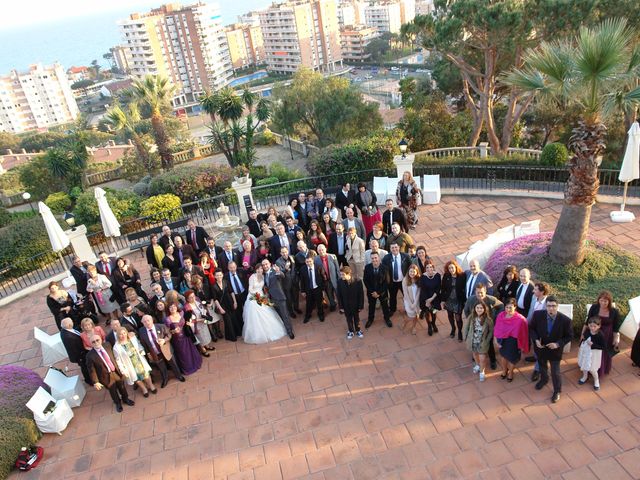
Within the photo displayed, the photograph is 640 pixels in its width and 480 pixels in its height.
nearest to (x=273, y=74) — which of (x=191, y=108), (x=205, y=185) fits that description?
(x=191, y=108)

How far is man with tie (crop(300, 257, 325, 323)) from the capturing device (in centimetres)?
779

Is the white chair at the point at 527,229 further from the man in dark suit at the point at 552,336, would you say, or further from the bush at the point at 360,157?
the bush at the point at 360,157

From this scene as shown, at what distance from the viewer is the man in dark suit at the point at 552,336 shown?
5641 millimetres

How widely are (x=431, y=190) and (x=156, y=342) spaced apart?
26.3 ft

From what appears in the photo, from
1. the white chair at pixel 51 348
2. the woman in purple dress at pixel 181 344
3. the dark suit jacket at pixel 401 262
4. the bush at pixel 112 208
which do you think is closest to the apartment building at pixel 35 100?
the bush at pixel 112 208

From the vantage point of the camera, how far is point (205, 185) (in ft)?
55.8

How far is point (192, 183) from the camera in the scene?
16.9 metres

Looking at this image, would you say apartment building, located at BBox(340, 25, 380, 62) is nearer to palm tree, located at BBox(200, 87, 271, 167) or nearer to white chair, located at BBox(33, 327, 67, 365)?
palm tree, located at BBox(200, 87, 271, 167)

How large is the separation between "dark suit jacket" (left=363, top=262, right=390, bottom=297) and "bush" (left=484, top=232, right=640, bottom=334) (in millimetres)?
1867

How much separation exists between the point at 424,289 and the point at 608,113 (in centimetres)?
360

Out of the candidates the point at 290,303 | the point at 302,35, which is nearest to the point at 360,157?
the point at 290,303

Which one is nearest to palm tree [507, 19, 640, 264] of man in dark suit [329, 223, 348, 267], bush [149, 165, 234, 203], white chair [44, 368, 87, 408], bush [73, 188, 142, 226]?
man in dark suit [329, 223, 348, 267]

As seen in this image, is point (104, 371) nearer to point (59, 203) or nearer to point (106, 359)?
point (106, 359)

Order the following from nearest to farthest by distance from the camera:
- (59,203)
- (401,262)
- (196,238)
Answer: (401,262)
(196,238)
(59,203)
